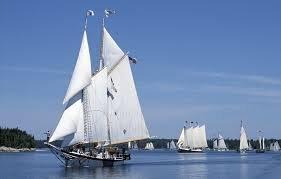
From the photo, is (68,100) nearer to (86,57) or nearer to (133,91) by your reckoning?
(86,57)

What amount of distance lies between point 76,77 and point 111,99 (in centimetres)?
973

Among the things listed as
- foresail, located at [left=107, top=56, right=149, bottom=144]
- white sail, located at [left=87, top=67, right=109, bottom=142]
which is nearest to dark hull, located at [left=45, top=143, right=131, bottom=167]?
white sail, located at [left=87, top=67, right=109, bottom=142]

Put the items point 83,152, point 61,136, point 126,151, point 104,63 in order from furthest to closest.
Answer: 1. point 126,151
2. point 104,63
3. point 83,152
4. point 61,136

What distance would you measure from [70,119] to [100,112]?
23.7 ft

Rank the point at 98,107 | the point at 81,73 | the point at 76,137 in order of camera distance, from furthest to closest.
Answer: the point at 98,107 < the point at 81,73 < the point at 76,137

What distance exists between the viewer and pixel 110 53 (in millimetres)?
96812

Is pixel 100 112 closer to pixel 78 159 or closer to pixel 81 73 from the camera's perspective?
pixel 81 73

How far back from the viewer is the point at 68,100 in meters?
87.2

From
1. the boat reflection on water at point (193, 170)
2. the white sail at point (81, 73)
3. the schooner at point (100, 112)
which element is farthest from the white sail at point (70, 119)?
the boat reflection on water at point (193, 170)

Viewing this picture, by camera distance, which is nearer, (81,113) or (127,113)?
(81,113)

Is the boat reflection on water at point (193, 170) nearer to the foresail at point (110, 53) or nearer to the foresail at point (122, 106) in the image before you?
the foresail at point (122, 106)

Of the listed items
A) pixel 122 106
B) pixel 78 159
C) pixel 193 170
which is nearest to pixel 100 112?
pixel 122 106

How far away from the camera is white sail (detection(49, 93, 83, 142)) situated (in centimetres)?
8444

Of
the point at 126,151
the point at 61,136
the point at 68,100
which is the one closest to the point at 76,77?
the point at 68,100
